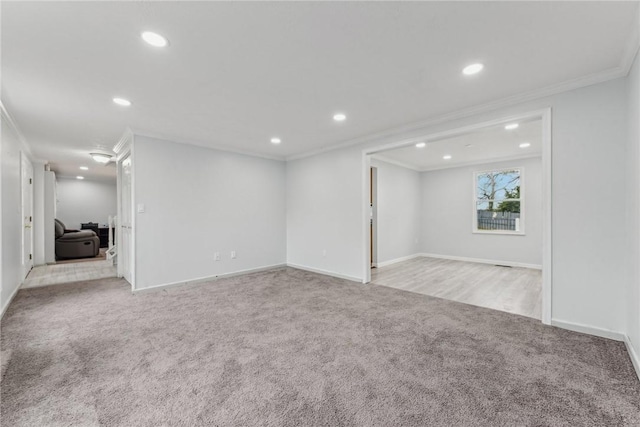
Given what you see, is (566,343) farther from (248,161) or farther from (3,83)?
(3,83)

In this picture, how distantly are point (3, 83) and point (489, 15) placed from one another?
4087mm

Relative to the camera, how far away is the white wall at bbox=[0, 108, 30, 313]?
10.5 feet

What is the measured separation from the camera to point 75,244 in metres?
7.18

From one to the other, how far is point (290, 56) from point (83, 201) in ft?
38.2

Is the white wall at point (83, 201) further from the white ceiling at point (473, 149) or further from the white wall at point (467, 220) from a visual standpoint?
the white wall at point (467, 220)

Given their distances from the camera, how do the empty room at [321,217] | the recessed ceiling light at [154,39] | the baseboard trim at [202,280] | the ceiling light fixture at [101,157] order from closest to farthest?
the empty room at [321,217] < the recessed ceiling light at [154,39] < the baseboard trim at [202,280] < the ceiling light fixture at [101,157]

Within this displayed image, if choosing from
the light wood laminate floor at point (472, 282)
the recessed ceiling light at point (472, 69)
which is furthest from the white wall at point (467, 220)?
the recessed ceiling light at point (472, 69)

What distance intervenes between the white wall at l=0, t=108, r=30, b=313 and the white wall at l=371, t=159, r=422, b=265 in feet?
18.3

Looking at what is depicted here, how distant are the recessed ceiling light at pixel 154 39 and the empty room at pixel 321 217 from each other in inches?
1.1

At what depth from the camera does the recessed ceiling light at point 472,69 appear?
7.57ft

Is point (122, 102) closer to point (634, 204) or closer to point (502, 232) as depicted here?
point (634, 204)

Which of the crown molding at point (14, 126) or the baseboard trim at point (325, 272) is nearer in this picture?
the crown molding at point (14, 126)

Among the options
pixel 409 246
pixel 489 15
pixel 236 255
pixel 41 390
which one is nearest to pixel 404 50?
pixel 489 15

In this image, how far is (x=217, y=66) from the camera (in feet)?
7.45
